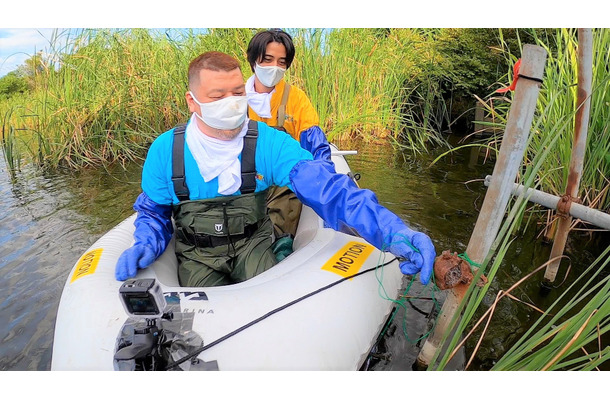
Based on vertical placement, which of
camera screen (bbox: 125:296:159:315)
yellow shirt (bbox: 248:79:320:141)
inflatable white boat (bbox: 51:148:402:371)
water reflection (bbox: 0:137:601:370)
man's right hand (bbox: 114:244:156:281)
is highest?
yellow shirt (bbox: 248:79:320:141)

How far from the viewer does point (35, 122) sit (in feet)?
16.6

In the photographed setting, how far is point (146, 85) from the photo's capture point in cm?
543

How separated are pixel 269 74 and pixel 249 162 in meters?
1.26

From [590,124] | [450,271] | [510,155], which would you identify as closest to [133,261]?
[450,271]

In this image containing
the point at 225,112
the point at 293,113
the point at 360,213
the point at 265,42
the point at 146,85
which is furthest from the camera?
the point at 146,85

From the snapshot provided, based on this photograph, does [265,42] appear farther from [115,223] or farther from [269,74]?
[115,223]

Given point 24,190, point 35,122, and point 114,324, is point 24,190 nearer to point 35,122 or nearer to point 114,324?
point 35,122

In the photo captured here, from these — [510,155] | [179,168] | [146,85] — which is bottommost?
[179,168]

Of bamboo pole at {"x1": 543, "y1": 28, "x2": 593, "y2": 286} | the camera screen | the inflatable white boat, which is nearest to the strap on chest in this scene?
the inflatable white boat

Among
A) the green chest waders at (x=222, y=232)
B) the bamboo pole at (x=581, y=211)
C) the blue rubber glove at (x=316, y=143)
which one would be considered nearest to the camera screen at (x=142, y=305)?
the green chest waders at (x=222, y=232)

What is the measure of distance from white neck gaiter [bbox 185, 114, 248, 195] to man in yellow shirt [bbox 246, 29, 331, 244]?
0.90 m

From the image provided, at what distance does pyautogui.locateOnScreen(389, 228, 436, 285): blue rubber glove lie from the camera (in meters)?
1.57

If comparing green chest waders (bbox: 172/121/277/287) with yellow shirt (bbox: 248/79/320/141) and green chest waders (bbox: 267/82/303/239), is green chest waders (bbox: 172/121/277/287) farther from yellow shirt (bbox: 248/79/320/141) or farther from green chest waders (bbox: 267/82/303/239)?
yellow shirt (bbox: 248/79/320/141)

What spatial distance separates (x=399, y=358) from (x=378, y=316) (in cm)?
48
